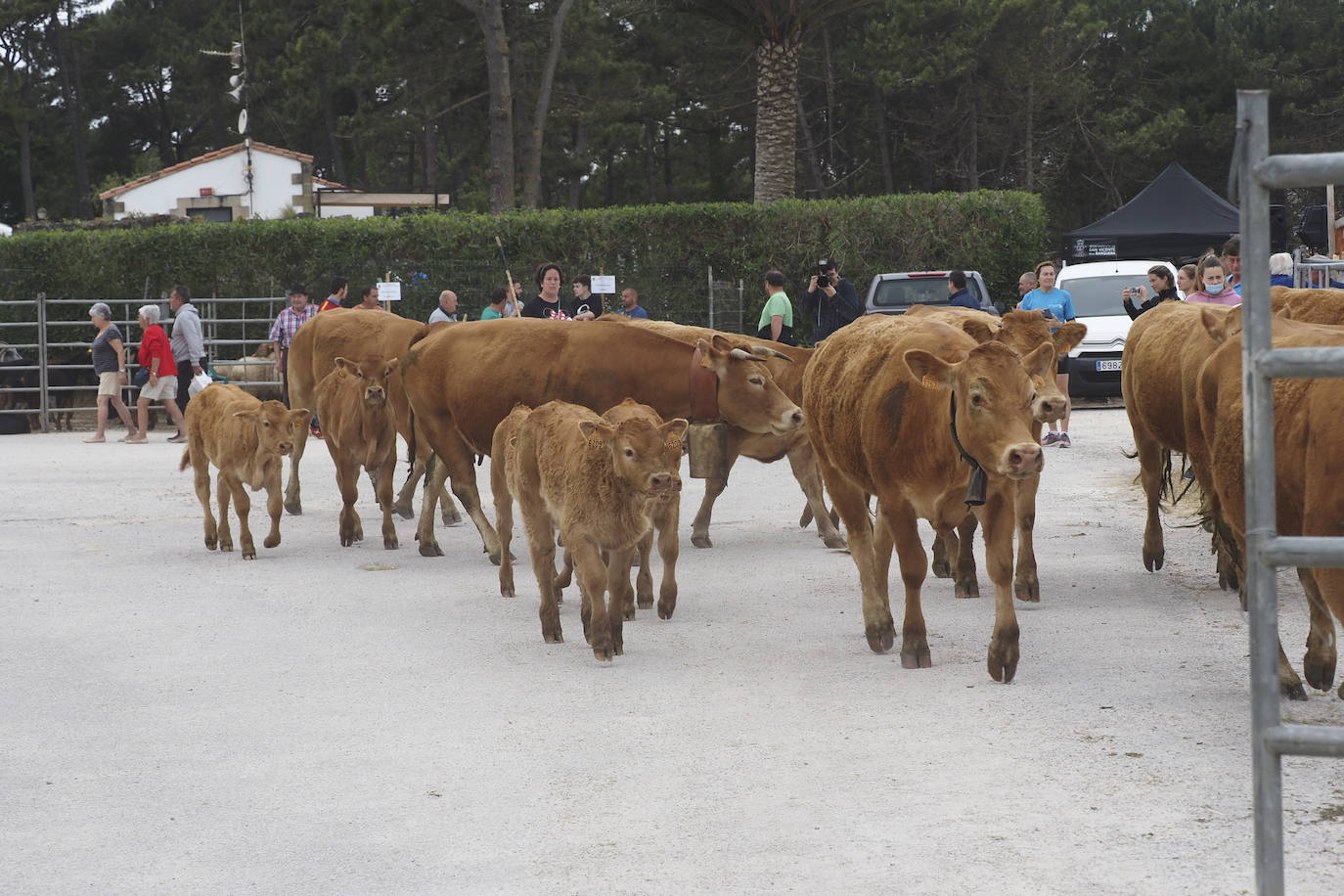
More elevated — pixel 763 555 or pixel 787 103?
pixel 787 103

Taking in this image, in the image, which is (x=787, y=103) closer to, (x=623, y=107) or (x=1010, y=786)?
(x=623, y=107)

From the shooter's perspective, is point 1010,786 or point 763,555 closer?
point 1010,786

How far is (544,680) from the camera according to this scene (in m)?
7.43

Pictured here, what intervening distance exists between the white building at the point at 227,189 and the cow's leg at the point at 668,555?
40270 millimetres

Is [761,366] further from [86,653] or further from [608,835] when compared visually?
[608,835]

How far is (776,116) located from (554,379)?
18.4 m

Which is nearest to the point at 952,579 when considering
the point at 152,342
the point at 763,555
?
the point at 763,555

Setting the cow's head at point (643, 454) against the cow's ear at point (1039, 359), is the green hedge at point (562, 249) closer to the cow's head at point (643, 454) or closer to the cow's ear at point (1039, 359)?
the cow's head at point (643, 454)

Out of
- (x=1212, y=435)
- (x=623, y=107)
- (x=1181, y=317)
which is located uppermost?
(x=623, y=107)

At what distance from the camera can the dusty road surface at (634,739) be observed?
478 cm

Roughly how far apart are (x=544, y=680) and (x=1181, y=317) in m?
4.74

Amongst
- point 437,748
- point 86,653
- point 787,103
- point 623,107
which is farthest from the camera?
point 623,107

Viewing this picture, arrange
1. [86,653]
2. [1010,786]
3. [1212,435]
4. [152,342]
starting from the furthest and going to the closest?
[152,342] < [86,653] < [1212,435] < [1010,786]

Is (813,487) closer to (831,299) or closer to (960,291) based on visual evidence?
(831,299)
